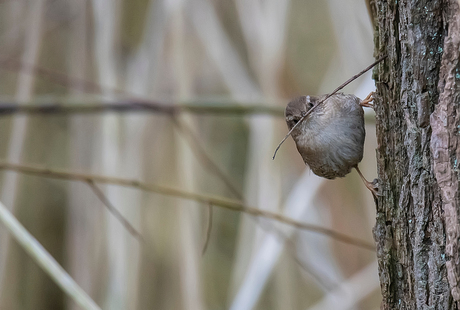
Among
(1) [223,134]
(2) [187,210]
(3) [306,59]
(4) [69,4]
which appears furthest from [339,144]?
(3) [306,59]

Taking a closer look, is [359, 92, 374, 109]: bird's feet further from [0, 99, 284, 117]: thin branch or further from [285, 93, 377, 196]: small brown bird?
[0, 99, 284, 117]: thin branch

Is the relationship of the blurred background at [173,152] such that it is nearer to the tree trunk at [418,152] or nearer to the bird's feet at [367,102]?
the bird's feet at [367,102]

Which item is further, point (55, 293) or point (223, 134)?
point (223, 134)

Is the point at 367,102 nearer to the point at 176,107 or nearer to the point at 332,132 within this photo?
the point at 332,132

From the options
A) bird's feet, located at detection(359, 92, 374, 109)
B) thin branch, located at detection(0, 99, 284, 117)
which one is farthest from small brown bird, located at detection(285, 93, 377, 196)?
thin branch, located at detection(0, 99, 284, 117)

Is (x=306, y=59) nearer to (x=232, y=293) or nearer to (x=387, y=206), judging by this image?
(x=232, y=293)

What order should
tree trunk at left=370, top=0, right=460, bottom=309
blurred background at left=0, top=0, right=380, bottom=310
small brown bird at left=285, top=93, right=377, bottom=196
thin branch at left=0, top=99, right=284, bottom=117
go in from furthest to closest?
1. blurred background at left=0, top=0, right=380, bottom=310
2. thin branch at left=0, top=99, right=284, bottom=117
3. small brown bird at left=285, top=93, right=377, bottom=196
4. tree trunk at left=370, top=0, right=460, bottom=309

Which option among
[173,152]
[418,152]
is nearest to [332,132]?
[418,152]
